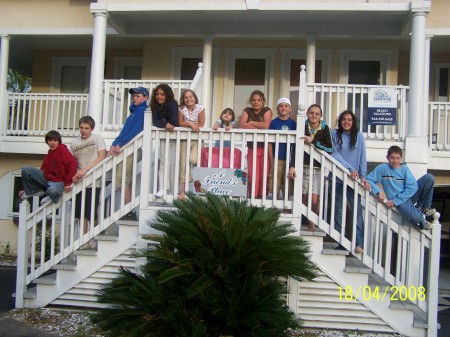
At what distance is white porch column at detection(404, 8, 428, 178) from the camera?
7688 mm

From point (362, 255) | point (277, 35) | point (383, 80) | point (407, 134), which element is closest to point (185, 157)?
point (362, 255)

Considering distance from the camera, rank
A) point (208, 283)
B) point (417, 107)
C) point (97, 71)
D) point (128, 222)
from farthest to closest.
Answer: point (97, 71) < point (417, 107) < point (128, 222) < point (208, 283)

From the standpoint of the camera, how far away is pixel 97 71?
343 inches

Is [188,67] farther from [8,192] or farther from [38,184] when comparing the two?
[38,184]

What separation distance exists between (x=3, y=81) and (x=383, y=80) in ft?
26.6

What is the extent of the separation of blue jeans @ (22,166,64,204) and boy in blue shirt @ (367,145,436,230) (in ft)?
11.8

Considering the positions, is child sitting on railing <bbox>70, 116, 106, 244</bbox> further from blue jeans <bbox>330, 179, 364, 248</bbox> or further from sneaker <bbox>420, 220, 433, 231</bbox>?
sneaker <bbox>420, 220, 433, 231</bbox>

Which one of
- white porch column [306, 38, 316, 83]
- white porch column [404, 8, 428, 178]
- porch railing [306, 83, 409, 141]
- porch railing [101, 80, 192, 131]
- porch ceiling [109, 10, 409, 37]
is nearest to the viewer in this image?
white porch column [404, 8, 428, 178]

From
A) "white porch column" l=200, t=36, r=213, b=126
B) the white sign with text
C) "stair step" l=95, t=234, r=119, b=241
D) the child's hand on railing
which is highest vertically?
"white porch column" l=200, t=36, r=213, b=126

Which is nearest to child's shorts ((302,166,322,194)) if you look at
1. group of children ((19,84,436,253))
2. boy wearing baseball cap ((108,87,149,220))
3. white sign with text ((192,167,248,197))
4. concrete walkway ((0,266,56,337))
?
group of children ((19,84,436,253))

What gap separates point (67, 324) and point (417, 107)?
619cm

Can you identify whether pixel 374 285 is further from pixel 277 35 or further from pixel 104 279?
pixel 277 35

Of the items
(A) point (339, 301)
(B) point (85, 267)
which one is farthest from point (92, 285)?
(A) point (339, 301)
